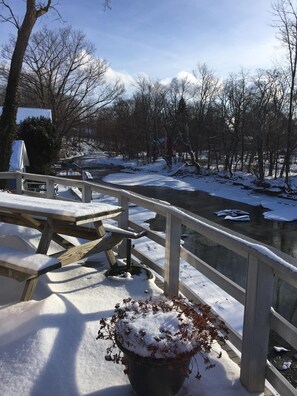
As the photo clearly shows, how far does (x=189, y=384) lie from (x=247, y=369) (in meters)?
Answer: 0.39

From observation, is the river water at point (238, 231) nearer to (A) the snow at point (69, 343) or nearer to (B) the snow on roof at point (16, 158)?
(A) the snow at point (69, 343)

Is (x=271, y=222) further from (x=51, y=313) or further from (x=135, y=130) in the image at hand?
(x=135, y=130)

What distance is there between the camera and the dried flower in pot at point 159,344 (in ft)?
6.82

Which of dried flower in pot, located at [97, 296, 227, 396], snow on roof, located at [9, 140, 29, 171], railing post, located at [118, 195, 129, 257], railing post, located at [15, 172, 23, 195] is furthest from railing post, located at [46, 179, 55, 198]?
snow on roof, located at [9, 140, 29, 171]

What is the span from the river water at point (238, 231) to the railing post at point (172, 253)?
3.82 metres

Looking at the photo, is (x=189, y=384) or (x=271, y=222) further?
(x=271, y=222)

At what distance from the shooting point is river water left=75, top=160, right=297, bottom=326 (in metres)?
7.91

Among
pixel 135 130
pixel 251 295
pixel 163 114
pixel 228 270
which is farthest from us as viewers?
pixel 135 130

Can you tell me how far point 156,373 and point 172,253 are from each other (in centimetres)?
177

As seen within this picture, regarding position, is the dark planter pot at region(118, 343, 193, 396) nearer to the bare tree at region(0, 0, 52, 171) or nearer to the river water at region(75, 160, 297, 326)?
the river water at region(75, 160, 297, 326)

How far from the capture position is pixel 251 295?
2.44m

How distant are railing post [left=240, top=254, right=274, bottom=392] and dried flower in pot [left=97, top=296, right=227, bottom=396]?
30 centimetres

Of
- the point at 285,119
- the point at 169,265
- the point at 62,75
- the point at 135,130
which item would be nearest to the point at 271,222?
the point at 169,265

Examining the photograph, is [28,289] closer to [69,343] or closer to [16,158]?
[69,343]
